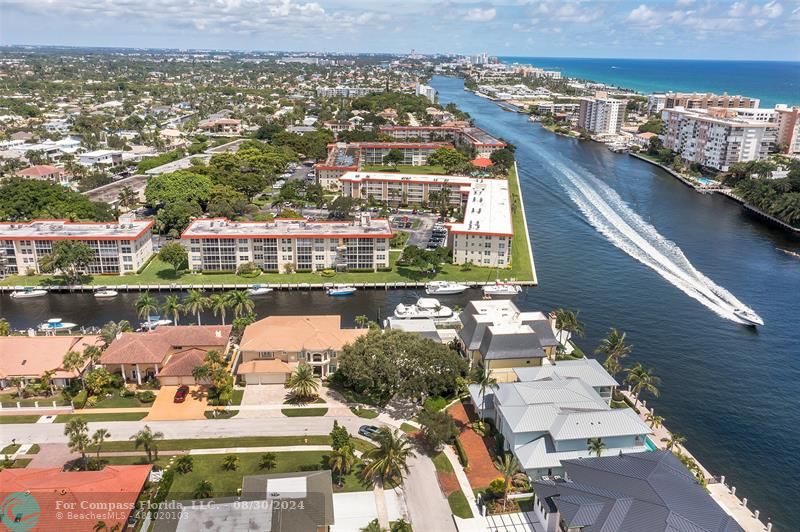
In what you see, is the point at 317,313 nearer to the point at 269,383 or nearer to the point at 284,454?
the point at 269,383

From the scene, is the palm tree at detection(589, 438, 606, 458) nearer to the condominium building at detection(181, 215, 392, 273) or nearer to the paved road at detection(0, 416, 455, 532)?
the paved road at detection(0, 416, 455, 532)

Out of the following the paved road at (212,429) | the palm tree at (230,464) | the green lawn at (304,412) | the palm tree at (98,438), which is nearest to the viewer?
the palm tree at (98,438)

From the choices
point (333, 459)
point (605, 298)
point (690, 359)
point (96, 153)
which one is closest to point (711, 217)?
point (605, 298)

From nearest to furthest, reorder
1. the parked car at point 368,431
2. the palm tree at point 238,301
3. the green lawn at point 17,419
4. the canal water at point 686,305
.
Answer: the parked car at point 368,431 < the green lawn at point 17,419 < the canal water at point 686,305 < the palm tree at point 238,301

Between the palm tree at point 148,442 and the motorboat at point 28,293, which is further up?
the palm tree at point 148,442

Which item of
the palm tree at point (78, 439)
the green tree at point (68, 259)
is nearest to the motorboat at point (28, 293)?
the green tree at point (68, 259)

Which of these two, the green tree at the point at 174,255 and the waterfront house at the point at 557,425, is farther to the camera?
the green tree at the point at 174,255

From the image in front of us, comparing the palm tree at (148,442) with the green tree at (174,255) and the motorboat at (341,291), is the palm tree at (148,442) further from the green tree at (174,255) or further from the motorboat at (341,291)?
the green tree at (174,255)
